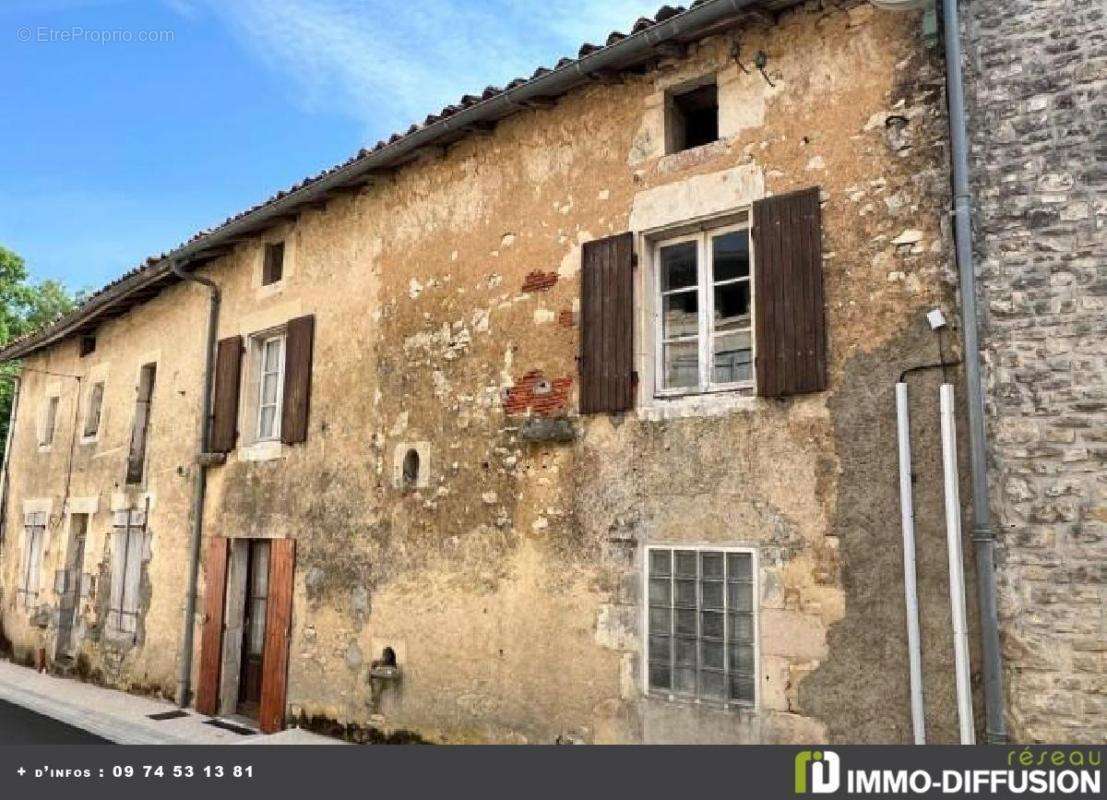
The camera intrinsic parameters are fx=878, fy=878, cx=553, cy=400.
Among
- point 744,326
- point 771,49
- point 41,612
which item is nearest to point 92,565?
point 41,612

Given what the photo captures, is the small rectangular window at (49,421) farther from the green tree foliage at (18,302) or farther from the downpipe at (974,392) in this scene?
the downpipe at (974,392)

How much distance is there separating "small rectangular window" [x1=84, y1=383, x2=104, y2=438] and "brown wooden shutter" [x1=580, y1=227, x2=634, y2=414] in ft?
30.8

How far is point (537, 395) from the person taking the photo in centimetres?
682

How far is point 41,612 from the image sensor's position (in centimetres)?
1286

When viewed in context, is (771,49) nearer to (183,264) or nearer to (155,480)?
(183,264)

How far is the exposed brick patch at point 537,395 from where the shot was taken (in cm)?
666

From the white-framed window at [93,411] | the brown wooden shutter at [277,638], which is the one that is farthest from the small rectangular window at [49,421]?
the brown wooden shutter at [277,638]

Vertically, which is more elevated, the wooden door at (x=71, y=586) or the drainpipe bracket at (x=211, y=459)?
the drainpipe bracket at (x=211, y=459)

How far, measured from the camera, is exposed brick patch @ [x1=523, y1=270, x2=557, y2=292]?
22.7 ft

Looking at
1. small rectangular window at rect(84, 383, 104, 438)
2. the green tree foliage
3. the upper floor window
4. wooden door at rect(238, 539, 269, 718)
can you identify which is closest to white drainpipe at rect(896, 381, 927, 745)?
wooden door at rect(238, 539, 269, 718)

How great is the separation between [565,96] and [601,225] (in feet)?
4.06
